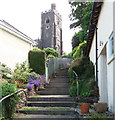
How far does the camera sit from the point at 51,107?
7.67m

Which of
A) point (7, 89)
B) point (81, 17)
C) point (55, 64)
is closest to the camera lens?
point (7, 89)

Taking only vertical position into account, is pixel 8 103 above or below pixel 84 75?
below

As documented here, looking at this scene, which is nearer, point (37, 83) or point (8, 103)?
point (8, 103)

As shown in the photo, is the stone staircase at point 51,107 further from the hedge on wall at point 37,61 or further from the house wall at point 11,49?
the house wall at point 11,49

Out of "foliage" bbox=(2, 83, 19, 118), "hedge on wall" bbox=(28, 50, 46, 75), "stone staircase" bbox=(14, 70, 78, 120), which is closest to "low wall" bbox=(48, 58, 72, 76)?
"hedge on wall" bbox=(28, 50, 46, 75)

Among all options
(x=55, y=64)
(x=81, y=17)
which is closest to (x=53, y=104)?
(x=55, y=64)

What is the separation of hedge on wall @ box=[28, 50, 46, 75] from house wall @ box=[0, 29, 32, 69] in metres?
0.84

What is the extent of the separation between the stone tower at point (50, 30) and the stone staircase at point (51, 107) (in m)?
43.3

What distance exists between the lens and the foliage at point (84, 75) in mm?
8983

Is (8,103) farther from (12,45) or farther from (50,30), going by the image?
(50,30)

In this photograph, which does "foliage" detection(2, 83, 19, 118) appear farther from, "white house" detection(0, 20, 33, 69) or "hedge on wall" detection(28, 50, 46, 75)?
"hedge on wall" detection(28, 50, 46, 75)

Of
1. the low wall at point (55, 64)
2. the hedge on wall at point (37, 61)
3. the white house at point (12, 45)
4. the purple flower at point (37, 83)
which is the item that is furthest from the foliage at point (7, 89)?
the low wall at point (55, 64)

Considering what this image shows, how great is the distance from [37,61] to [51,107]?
529cm

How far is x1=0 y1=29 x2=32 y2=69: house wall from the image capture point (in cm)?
1056
